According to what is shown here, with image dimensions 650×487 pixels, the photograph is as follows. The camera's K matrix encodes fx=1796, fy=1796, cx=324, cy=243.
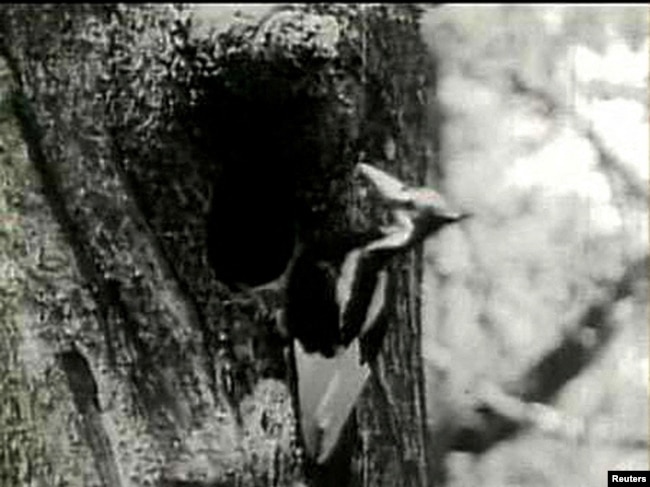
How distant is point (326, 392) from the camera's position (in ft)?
7.94

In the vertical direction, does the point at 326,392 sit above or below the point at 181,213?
below

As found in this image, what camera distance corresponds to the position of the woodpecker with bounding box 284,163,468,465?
2402 mm

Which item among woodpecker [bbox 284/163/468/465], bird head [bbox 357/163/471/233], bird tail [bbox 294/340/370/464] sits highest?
bird head [bbox 357/163/471/233]

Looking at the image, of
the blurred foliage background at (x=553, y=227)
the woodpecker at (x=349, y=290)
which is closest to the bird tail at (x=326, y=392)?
the woodpecker at (x=349, y=290)

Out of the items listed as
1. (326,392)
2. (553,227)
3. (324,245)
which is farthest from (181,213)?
(553,227)

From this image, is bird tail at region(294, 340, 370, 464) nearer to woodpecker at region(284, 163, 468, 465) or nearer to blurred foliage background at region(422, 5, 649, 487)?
woodpecker at region(284, 163, 468, 465)

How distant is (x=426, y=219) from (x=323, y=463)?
36cm

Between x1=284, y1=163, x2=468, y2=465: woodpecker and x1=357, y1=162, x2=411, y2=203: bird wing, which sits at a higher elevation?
x1=357, y1=162, x2=411, y2=203: bird wing

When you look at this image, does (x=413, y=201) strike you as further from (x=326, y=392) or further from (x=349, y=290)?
(x=326, y=392)

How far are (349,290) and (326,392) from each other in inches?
5.6

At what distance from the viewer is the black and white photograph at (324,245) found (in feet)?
7.82

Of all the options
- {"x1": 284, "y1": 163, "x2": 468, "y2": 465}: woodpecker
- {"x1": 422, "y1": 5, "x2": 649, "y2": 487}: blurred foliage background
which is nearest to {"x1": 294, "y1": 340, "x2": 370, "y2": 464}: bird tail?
{"x1": 284, "y1": 163, "x2": 468, "y2": 465}: woodpecker

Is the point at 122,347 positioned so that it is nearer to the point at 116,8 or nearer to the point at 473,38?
the point at 116,8

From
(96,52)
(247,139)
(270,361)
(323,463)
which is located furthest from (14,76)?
(323,463)
